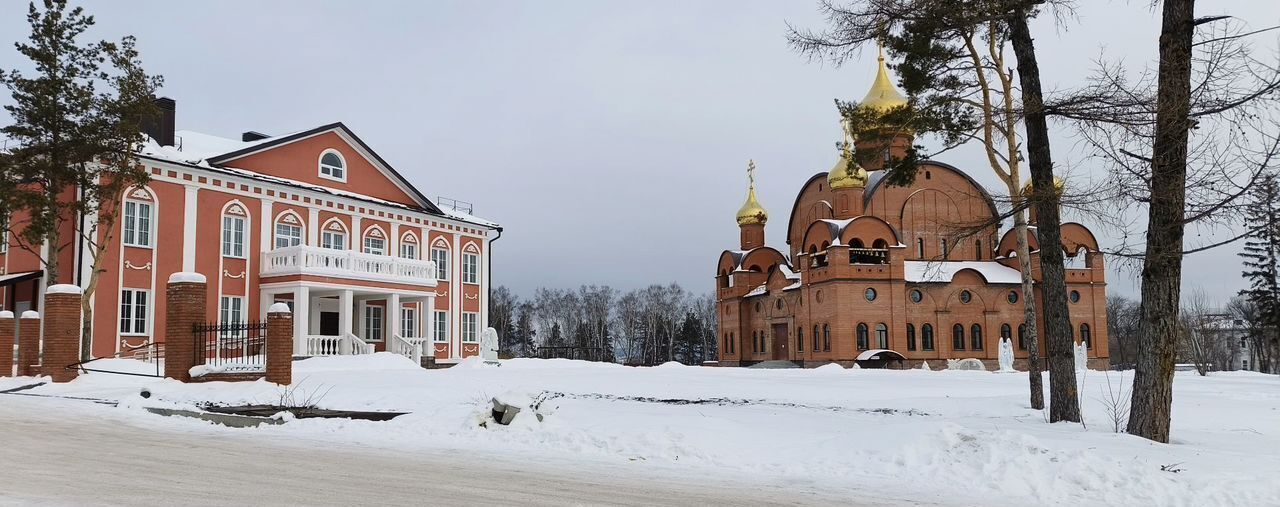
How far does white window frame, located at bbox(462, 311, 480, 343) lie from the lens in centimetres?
3359

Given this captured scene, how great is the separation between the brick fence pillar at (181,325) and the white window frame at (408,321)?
14712 millimetres

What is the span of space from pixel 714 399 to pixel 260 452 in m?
8.89

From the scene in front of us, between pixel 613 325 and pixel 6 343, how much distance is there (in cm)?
7072

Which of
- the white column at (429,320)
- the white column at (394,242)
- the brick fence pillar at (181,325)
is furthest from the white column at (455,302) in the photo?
the brick fence pillar at (181,325)

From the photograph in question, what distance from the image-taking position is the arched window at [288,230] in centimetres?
2733

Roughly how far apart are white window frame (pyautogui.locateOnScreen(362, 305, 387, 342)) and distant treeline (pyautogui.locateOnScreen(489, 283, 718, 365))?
5027cm

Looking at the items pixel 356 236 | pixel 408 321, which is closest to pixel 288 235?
pixel 356 236

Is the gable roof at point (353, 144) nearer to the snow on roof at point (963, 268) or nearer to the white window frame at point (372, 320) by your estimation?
the white window frame at point (372, 320)

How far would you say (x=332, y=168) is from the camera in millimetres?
30016

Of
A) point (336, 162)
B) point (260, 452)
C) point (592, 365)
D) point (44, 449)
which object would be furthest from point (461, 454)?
point (336, 162)

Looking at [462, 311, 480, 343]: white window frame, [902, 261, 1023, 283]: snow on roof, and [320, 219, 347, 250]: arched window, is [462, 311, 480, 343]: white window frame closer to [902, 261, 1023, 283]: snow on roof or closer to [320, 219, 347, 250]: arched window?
[320, 219, 347, 250]: arched window

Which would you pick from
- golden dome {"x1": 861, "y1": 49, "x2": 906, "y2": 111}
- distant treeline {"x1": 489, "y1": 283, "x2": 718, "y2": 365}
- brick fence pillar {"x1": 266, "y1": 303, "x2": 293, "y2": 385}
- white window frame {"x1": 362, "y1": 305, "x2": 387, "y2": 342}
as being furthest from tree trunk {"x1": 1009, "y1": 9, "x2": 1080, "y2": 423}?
distant treeline {"x1": 489, "y1": 283, "x2": 718, "y2": 365}

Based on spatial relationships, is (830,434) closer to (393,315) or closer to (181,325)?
(181,325)

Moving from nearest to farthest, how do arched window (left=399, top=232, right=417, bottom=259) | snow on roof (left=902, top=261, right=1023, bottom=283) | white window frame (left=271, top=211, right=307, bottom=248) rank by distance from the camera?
white window frame (left=271, top=211, right=307, bottom=248)
arched window (left=399, top=232, right=417, bottom=259)
snow on roof (left=902, top=261, right=1023, bottom=283)
